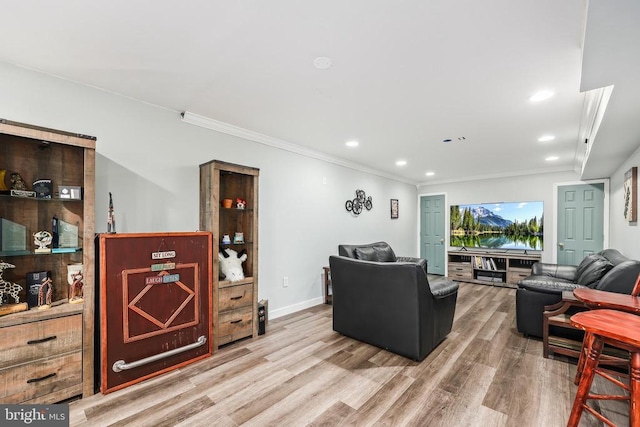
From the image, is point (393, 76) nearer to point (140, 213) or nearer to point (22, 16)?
point (22, 16)

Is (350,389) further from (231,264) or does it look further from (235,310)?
(231,264)

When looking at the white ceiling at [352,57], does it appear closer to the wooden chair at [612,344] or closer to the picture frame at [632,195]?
the picture frame at [632,195]

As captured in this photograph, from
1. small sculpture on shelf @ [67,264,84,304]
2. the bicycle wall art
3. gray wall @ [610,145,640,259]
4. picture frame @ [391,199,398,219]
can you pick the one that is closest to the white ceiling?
gray wall @ [610,145,640,259]

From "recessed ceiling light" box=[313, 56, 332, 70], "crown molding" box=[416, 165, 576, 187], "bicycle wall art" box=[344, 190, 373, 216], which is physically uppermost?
"recessed ceiling light" box=[313, 56, 332, 70]

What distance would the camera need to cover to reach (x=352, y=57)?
1966mm

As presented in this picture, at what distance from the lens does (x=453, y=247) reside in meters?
6.75

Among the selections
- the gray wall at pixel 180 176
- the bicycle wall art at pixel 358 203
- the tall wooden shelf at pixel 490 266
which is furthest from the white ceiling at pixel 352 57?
the tall wooden shelf at pixel 490 266

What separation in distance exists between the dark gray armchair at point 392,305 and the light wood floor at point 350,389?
14cm

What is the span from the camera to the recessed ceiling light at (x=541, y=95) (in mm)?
2437

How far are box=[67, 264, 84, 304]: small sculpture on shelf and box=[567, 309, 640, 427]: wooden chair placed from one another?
11.0ft

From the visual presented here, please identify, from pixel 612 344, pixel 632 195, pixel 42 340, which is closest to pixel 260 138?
pixel 42 340

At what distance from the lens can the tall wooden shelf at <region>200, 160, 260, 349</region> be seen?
2.88 metres

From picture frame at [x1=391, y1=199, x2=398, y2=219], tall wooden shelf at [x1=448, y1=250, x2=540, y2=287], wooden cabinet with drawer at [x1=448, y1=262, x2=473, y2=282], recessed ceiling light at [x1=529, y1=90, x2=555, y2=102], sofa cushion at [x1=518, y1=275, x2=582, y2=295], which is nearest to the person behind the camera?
recessed ceiling light at [x1=529, y1=90, x2=555, y2=102]

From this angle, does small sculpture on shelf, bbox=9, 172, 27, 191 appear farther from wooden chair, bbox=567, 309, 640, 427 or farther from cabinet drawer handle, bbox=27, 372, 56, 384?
wooden chair, bbox=567, 309, 640, 427
